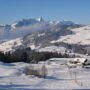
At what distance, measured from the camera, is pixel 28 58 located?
102 metres

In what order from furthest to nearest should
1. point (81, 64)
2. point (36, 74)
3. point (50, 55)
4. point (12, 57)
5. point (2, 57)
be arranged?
point (50, 55), point (12, 57), point (2, 57), point (81, 64), point (36, 74)

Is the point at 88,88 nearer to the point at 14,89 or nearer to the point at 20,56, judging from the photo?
→ the point at 14,89

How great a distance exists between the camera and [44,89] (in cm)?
2267

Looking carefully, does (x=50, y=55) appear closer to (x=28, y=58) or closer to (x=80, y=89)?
(x=28, y=58)

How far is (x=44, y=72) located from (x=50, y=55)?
82.0m

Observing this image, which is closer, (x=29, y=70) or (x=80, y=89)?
(x=80, y=89)

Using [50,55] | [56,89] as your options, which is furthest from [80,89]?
[50,55]

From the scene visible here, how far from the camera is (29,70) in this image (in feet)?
131

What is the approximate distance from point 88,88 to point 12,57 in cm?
7523

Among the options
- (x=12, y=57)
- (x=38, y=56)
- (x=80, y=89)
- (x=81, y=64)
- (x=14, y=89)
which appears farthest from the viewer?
(x=38, y=56)

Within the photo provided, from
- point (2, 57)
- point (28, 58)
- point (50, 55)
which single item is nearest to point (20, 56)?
point (28, 58)

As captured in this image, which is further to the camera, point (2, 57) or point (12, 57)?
point (12, 57)

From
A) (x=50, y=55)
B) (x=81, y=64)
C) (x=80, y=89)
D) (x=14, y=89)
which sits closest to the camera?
(x=14, y=89)

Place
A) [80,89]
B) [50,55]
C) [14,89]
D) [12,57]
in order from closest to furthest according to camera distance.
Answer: [14,89] → [80,89] → [12,57] → [50,55]
